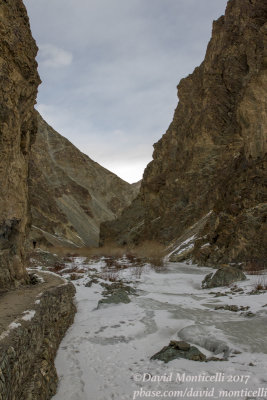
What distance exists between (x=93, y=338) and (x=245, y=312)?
3.42 metres

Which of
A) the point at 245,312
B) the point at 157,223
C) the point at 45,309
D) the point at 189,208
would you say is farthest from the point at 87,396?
the point at 157,223

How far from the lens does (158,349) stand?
5.18 metres

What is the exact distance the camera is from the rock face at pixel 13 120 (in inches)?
276

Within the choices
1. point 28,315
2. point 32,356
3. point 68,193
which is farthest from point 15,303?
point 68,193

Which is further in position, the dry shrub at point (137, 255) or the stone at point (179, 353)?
the dry shrub at point (137, 255)

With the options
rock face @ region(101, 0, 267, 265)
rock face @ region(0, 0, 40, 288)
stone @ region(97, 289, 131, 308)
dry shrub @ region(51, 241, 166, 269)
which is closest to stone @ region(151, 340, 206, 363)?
stone @ region(97, 289, 131, 308)

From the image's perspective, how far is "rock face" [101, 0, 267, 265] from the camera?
17.6m

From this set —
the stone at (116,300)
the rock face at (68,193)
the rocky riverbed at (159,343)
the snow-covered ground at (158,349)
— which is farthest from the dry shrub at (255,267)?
the rock face at (68,193)

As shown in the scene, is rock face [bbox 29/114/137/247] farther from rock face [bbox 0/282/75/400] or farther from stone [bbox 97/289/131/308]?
rock face [bbox 0/282/75/400]

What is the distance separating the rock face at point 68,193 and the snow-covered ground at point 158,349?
37.2 m

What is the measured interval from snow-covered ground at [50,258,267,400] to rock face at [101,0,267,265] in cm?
861

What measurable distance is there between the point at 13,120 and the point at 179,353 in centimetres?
627

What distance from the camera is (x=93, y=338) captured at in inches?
233

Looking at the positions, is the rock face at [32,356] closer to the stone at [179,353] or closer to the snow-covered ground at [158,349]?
the snow-covered ground at [158,349]
